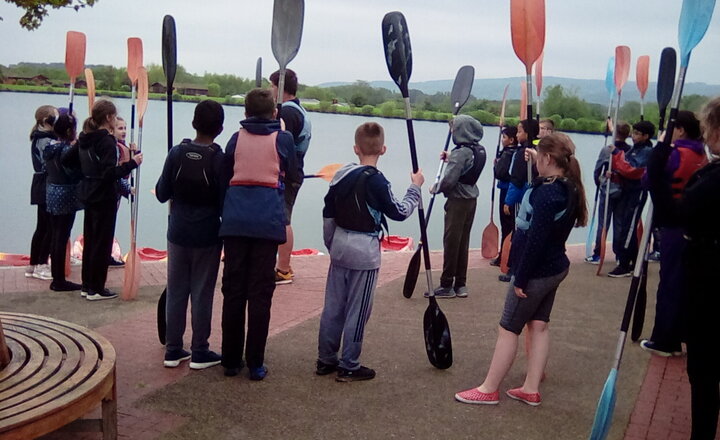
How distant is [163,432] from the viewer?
3627mm

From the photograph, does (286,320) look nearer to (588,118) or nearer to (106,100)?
(106,100)

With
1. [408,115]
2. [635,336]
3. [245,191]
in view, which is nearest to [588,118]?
[635,336]

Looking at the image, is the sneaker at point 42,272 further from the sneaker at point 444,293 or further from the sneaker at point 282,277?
the sneaker at point 444,293

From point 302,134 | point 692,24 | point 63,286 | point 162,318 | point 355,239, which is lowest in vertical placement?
point 63,286

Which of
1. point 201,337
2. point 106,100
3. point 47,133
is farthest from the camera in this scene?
point 47,133

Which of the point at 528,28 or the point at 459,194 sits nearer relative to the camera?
the point at 528,28

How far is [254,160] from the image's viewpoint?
164 inches

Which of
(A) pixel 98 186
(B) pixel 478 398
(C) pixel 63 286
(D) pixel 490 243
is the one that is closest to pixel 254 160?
(B) pixel 478 398

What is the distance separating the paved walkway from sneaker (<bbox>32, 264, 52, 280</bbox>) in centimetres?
10

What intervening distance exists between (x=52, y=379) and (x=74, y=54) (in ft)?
15.9

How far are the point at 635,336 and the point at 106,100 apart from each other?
459 cm

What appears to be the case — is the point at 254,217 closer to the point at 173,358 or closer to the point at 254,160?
the point at 254,160

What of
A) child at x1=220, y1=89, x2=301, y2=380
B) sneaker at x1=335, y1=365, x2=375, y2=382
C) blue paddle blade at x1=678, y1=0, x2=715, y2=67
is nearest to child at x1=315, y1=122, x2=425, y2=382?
sneaker at x1=335, y1=365, x2=375, y2=382

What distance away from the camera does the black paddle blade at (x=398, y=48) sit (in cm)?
475
